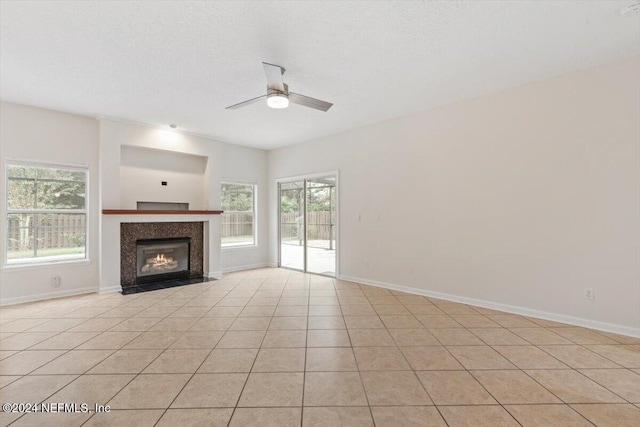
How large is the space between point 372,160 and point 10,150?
536 centimetres

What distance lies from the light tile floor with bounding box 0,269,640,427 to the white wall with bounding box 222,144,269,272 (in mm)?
2639

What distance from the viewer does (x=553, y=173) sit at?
3.45 meters

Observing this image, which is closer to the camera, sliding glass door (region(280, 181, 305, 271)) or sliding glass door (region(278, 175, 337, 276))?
sliding glass door (region(278, 175, 337, 276))

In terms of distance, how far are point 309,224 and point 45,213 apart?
4348 millimetres

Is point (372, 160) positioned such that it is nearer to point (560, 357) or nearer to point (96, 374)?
point (560, 357)

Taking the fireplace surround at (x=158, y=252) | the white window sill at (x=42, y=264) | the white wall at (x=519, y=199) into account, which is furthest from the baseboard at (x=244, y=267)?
the white wall at (x=519, y=199)

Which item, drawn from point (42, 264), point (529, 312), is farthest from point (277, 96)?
point (42, 264)

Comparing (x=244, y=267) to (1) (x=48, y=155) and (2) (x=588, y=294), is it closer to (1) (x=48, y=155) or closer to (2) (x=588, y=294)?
(1) (x=48, y=155)

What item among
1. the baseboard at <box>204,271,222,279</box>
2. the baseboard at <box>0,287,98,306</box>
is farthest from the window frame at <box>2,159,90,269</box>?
the baseboard at <box>204,271,222,279</box>

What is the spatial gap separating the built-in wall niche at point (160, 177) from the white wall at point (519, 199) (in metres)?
3.33

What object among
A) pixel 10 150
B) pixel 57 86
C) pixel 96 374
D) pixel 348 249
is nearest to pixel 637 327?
pixel 348 249

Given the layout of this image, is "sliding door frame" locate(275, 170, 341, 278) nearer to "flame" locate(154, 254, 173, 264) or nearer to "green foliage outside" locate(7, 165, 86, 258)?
"flame" locate(154, 254, 173, 264)

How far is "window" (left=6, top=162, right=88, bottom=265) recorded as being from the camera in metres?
4.25

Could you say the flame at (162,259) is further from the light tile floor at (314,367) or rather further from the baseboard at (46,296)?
the light tile floor at (314,367)
